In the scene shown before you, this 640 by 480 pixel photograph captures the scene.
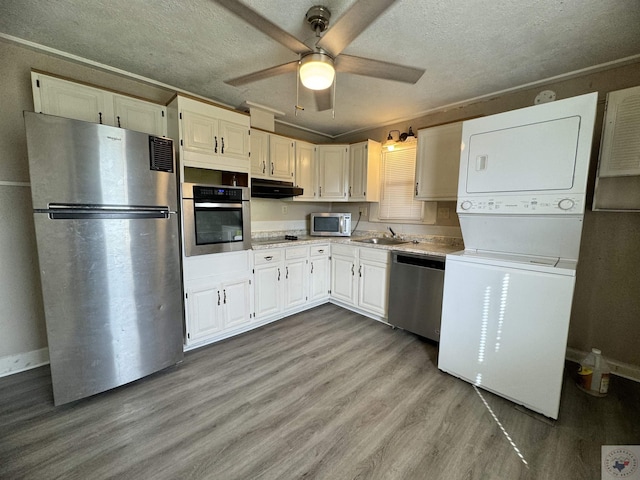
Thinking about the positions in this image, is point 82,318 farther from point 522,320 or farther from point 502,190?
point 502,190

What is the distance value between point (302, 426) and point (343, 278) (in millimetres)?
1910

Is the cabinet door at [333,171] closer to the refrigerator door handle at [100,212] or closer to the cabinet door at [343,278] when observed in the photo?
the cabinet door at [343,278]

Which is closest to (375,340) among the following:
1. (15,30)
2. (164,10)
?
(164,10)

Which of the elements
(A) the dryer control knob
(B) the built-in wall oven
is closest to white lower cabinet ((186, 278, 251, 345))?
(B) the built-in wall oven

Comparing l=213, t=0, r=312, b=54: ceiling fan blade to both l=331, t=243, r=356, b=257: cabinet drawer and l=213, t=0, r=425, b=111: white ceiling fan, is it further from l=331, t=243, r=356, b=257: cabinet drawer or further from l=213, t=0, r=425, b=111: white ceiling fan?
l=331, t=243, r=356, b=257: cabinet drawer

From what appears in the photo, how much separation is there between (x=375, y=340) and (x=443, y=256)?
1.09 meters

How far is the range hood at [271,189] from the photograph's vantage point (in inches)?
114

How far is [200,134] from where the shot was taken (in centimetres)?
231

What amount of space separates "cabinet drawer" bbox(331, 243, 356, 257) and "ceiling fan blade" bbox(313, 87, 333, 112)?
1.71 metres

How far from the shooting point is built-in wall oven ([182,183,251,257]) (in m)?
2.23

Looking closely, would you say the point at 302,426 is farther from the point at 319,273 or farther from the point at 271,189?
the point at 271,189

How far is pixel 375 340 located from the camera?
263cm

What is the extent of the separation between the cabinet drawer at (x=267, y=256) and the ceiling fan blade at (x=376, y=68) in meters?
1.87

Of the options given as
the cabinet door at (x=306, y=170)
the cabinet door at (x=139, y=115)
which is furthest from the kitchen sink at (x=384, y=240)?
the cabinet door at (x=139, y=115)
